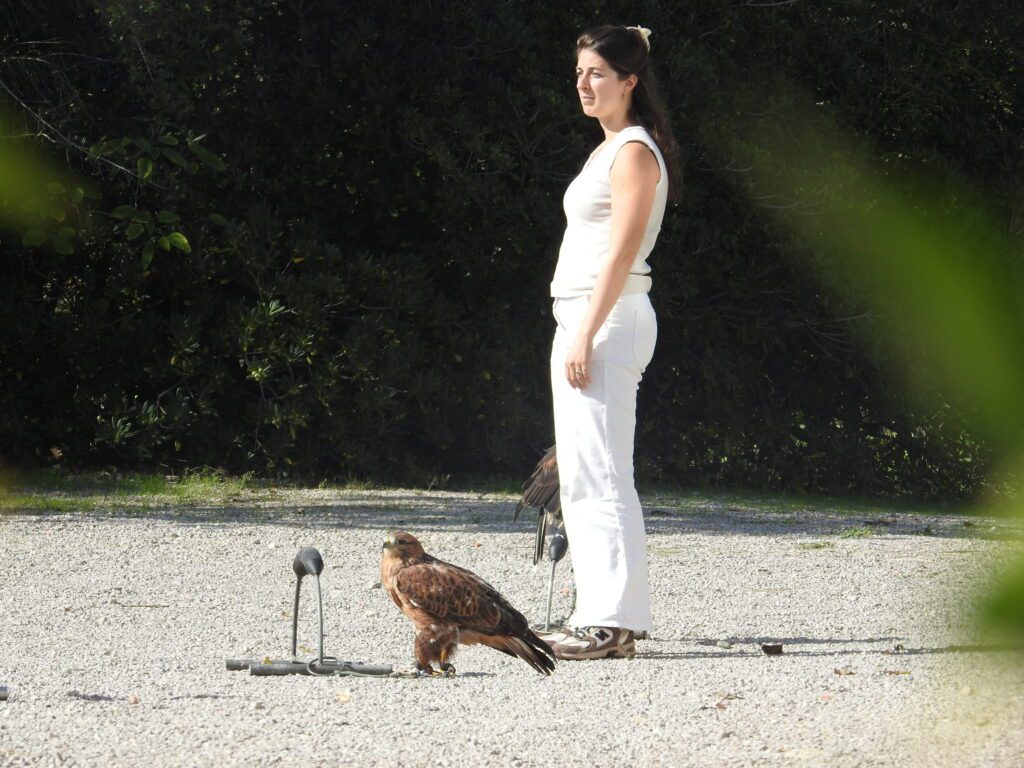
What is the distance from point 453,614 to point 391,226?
7604mm

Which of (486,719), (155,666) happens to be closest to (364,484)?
(155,666)

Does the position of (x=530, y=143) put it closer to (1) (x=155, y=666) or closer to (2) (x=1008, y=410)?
(1) (x=155, y=666)

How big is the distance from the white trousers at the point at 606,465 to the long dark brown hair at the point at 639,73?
1.64 ft

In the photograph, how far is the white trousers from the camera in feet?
14.6

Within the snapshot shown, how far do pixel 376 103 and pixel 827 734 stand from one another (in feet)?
27.4

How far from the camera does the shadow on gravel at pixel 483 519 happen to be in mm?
8672

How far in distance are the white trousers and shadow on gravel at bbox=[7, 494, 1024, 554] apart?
3.65 metres

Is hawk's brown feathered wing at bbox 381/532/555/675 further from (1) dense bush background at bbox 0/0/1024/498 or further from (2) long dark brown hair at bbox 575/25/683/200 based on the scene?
(1) dense bush background at bbox 0/0/1024/498

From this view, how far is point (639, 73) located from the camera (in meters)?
4.55

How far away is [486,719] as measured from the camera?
12.6ft

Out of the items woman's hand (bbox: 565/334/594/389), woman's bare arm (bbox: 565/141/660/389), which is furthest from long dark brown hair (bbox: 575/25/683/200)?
woman's hand (bbox: 565/334/594/389)

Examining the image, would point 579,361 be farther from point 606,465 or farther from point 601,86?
point 601,86

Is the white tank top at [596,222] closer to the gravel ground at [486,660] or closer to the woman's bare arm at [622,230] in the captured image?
the woman's bare arm at [622,230]

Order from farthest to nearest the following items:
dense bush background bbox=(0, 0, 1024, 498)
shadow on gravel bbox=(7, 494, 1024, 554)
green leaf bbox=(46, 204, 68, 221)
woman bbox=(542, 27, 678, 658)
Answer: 1. dense bush background bbox=(0, 0, 1024, 498)
2. green leaf bbox=(46, 204, 68, 221)
3. shadow on gravel bbox=(7, 494, 1024, 554)
4. woman bbox=(542, 27, 678, 658)
